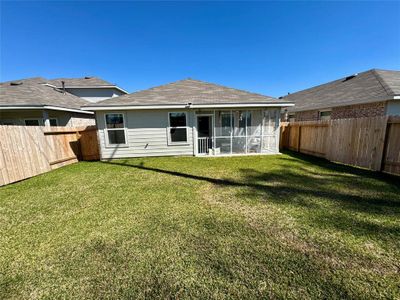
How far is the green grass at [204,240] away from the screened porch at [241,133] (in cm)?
484

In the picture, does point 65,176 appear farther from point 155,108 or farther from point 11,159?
point 155,108

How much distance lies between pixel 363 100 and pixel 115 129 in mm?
13028

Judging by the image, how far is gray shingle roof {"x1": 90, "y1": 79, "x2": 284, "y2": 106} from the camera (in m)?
9.16

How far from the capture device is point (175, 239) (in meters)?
2.81

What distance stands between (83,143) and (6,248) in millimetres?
7735

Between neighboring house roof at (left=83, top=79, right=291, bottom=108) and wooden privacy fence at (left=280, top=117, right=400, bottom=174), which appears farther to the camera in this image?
neighboring house roof at (left=83, top=79, right=291, bottom=108)

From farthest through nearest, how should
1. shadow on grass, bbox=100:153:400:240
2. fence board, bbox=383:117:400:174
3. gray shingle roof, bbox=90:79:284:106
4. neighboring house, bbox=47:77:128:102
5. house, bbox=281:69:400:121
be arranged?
1. neighboring house, bbox=47:77:128:102
2. gray shingle roof, bbox=90:79:284:106
3. house, bbox=281:69:400:121
4. fence board, bbox=383:117:400:174
5. shadow on grass, bbox=100:153:400:240

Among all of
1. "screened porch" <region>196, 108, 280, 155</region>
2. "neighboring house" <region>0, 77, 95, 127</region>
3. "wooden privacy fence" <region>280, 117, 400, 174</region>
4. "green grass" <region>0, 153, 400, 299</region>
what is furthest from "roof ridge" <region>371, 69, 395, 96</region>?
"neighboring house" <region>0, 77, 95, 127</region>

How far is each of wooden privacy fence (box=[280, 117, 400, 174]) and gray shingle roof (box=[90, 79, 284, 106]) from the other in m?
3.01

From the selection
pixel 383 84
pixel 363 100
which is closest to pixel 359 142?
pixel 363 100

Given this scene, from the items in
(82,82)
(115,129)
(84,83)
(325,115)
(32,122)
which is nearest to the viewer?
(115,129)

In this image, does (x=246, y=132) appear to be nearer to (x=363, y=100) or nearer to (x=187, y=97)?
(x=187, y=97)

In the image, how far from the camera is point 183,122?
9.61m

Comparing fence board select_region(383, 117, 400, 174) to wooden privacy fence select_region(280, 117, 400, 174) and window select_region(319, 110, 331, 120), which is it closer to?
→ wooden privacy fence select_region(280, 117, 400, 174)
